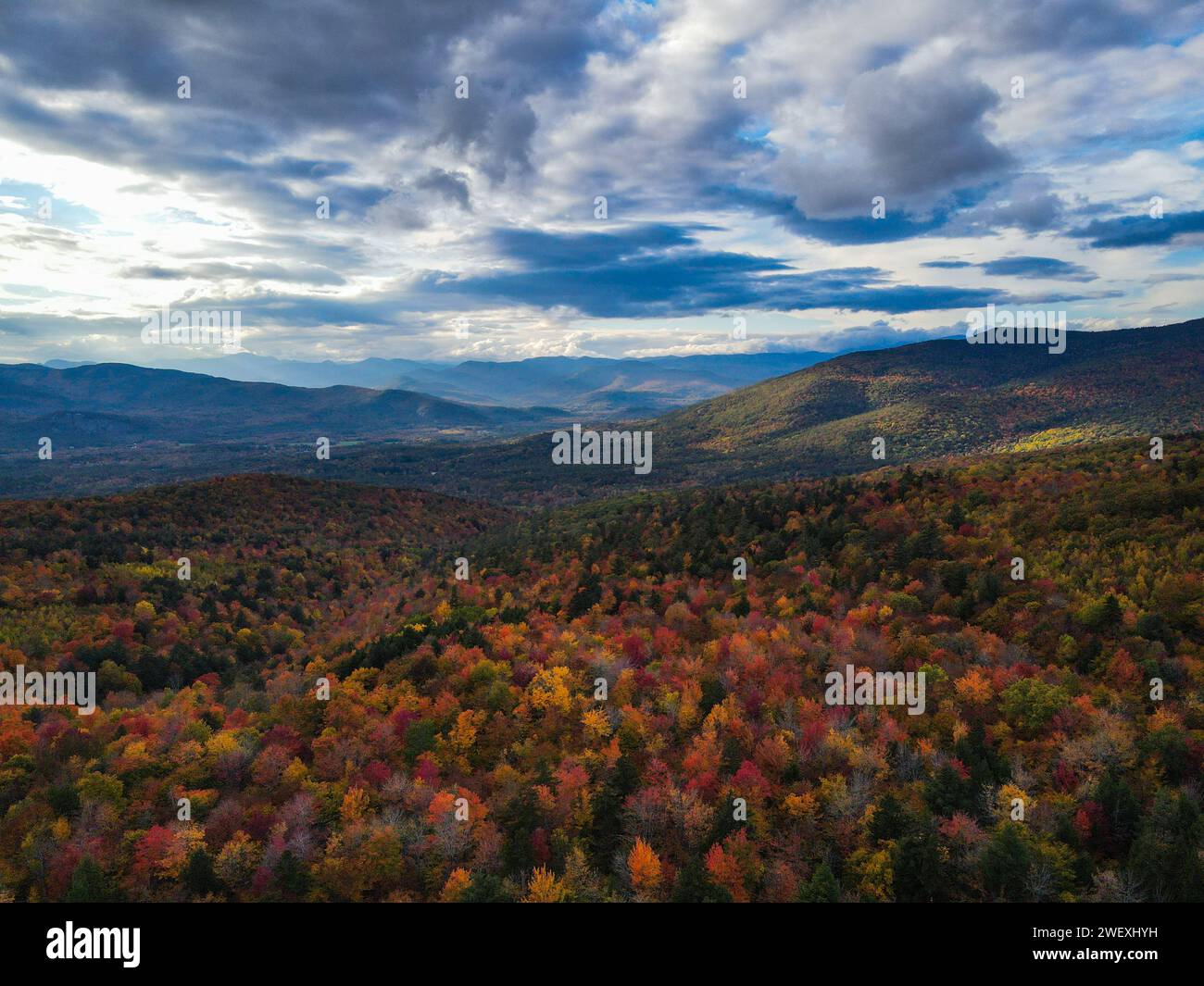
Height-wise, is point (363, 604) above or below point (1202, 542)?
below

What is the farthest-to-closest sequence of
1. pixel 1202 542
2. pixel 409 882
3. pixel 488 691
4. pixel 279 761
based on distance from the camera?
pixel 488 691, pixel 1202 542, pixel 279 761, pixel 409 882

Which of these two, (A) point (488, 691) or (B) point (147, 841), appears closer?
(B) point (147, 841)

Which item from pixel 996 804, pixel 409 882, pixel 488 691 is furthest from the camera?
pixel 488 691

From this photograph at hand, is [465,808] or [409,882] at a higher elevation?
[465,808]

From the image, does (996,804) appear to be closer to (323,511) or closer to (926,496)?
(926,496)

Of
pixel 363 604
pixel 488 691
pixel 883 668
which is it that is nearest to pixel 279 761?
pixel 488 691

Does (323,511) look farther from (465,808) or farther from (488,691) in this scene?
(465,808)
